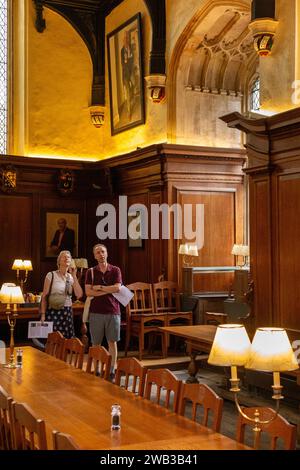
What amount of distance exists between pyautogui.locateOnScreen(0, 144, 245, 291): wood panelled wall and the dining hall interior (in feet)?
0.10

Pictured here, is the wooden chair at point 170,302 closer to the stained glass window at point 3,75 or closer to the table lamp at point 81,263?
the table lamp at point 81,263

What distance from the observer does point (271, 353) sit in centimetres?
357

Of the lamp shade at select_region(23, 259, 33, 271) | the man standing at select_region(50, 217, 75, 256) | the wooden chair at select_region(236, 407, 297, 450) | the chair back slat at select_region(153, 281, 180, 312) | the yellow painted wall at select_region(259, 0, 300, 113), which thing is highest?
the yellow painted wall at select_region(259, 0, 300, 113)

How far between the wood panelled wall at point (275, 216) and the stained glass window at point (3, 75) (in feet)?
22.1

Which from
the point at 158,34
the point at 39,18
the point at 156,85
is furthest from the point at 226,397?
the point at 39,18

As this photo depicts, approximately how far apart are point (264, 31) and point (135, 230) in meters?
5.34

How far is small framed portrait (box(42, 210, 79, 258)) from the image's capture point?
14078 millimetres

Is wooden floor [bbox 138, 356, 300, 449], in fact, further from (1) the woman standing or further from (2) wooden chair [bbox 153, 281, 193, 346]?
(1) the woman standing

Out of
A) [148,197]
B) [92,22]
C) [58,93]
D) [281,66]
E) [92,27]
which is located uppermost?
[92,22]

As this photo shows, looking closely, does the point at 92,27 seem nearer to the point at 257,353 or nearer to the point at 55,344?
the point at 55,344

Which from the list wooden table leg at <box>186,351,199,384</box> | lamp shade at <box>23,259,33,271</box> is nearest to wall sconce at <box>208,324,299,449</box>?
wooden table leg at <box>186,351,199,384</box>

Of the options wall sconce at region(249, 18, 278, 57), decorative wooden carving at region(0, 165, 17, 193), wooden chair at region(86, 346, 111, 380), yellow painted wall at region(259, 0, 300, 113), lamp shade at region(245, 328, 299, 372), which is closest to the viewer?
lamp shade at region(245, 328, 299, 372)

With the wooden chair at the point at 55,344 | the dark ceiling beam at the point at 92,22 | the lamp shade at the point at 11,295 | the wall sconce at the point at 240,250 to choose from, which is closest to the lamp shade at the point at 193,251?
the wall sconce at the point at 240,250
